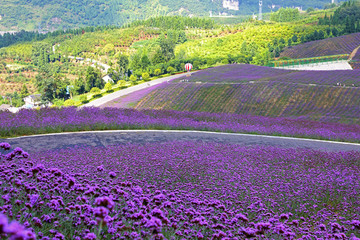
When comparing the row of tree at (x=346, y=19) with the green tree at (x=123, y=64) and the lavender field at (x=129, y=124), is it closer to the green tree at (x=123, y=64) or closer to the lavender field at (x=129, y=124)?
the green tree at (x=123, y=64)

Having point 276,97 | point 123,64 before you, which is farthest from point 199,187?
point 123,64

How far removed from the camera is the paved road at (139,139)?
29.1ft

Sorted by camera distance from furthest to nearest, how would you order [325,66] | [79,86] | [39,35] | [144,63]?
[39,35] < [79,86] < [144,63] < [325,66]

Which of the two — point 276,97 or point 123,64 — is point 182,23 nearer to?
point 123,64

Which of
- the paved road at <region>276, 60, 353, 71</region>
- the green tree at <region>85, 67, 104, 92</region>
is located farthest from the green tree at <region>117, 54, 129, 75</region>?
the paved road at <region>276, 60, 353, 71</region>

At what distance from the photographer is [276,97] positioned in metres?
22.9

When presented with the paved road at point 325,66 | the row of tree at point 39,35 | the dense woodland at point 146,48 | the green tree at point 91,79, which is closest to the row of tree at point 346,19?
the dense woodland at point 146,48

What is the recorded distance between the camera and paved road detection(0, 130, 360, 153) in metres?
8.88

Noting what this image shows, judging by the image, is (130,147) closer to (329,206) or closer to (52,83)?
(329,206)

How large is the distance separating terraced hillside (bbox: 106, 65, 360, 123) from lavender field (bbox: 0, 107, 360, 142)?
4.94 m

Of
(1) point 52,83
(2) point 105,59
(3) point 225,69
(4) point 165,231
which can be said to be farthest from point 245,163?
(2) point 105,59

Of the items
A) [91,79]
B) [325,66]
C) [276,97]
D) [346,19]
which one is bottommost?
[91,79]

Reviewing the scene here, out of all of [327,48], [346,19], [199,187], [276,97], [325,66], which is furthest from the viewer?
[346,19]

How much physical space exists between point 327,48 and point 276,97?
40.8 metres
